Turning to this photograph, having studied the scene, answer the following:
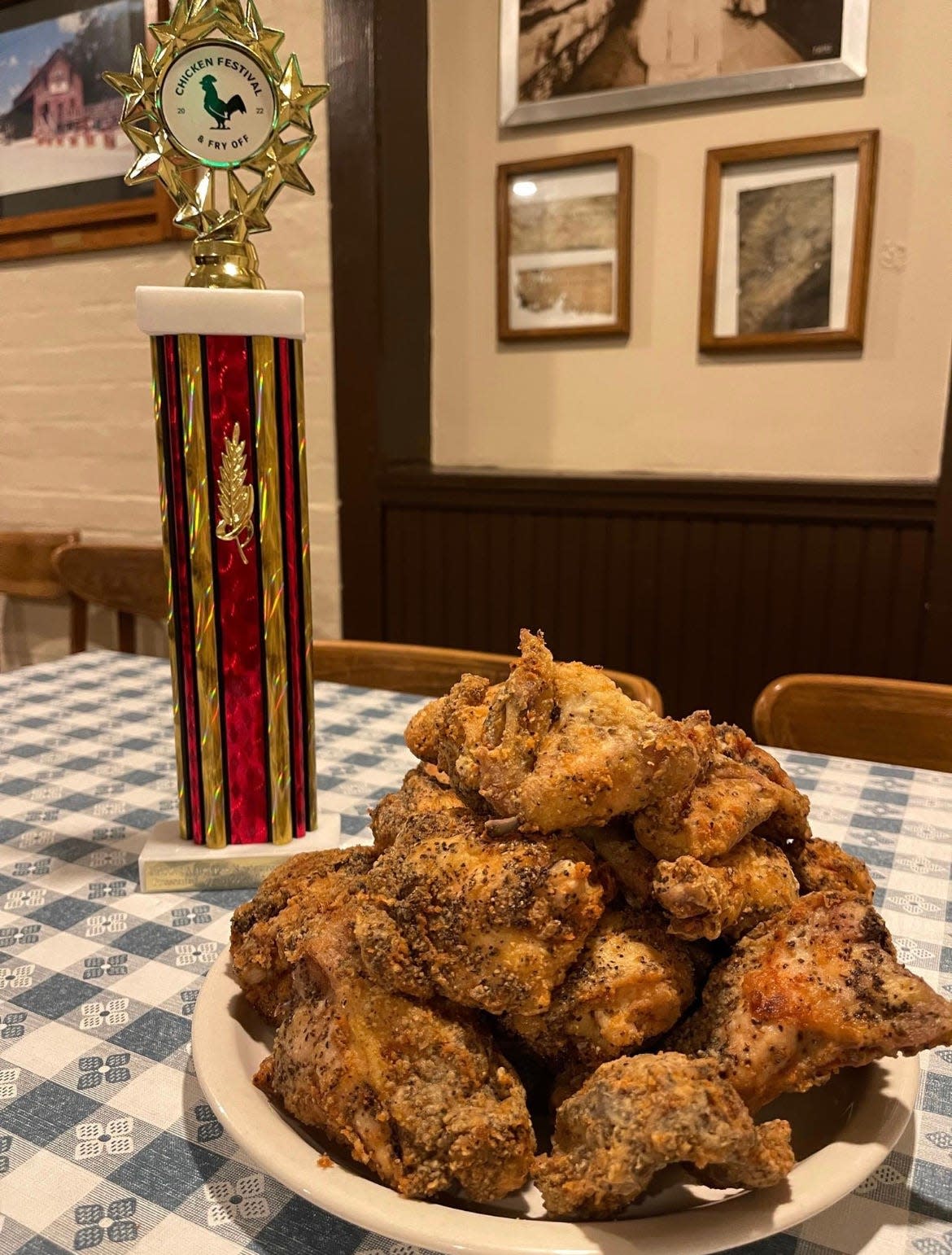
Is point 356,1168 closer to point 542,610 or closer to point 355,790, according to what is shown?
point 355,790

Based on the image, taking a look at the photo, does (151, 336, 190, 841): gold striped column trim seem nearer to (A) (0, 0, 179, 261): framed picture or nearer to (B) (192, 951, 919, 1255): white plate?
(B) (192, 951, 919, 1255): white plate

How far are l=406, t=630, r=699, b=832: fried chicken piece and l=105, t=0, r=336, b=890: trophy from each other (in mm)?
384

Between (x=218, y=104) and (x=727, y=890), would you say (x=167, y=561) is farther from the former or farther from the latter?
(x=727, y=890)

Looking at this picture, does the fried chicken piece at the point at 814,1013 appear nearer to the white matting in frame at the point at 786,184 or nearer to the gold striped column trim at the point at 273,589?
the gold striped column trim at the point at 273,589

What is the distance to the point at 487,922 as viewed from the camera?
49cm

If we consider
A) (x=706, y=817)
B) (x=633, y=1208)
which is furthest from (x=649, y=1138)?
(x=706, y=817)

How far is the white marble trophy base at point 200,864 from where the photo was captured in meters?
0.90

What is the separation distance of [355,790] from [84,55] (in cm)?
265

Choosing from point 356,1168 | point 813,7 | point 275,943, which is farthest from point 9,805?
point 813,7

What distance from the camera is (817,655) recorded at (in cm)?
211

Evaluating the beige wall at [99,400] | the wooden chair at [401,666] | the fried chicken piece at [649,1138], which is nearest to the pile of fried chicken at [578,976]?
the fried chicken piece at [649,1138]

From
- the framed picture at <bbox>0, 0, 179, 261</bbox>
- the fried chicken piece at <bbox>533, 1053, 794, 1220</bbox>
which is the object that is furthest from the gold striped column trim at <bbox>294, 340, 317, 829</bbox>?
the framed picture at <bbox>0, 0, 179, 261</bbox>

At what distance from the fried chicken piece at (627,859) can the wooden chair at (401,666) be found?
101 cm

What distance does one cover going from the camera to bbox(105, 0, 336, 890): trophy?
0.89m
